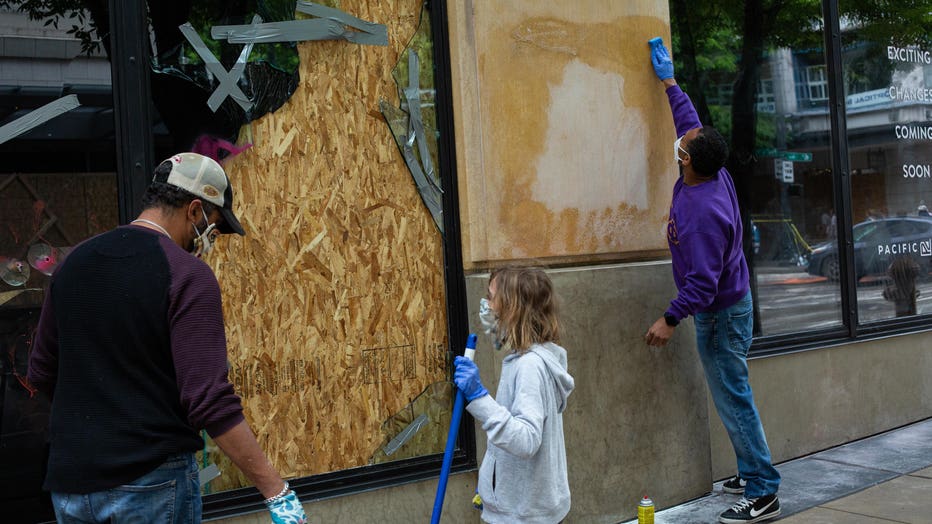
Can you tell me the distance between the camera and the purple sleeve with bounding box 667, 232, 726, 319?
4.89m

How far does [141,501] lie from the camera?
2.50 meters

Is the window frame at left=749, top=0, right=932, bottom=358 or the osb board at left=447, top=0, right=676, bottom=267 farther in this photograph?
the window frame at left=749, top=0, right=932, bottom=358

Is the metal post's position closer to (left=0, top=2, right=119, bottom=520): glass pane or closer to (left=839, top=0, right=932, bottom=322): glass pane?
(left=0, top=2, right=119, bottom=520): glass pane

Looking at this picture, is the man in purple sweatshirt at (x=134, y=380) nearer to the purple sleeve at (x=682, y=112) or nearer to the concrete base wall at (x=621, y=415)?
the concrete base wall at (x=621, y=415)

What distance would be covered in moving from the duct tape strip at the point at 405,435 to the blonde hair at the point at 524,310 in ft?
5.02

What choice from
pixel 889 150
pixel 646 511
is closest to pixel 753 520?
pixel 646 511

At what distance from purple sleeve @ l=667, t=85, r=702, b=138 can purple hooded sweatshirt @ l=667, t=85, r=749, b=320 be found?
33cm

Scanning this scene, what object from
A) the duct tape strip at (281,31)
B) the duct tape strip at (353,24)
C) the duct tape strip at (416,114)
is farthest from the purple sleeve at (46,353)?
the duct tape strip at (416,114)

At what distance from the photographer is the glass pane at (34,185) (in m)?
3.75

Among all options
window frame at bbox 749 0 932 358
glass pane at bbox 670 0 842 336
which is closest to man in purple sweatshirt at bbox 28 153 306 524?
glass pane at bbox 670 0 842 336

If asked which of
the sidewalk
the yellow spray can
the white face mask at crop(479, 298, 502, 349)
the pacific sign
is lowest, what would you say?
the sidewalk

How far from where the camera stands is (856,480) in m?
5.83

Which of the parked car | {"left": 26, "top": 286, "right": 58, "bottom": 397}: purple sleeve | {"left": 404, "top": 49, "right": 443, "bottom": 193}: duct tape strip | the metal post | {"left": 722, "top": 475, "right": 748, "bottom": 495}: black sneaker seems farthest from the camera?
the parked car

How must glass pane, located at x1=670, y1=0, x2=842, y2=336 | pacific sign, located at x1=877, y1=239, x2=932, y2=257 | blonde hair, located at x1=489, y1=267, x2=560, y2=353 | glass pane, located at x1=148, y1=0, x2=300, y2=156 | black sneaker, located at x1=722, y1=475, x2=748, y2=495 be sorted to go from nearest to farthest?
blonde hair, located at x1=489, y1=267, x2=560, y2=353 < glass pane, located at x1=148, y1=0, x2=300, y2=156 < black sneaker, located at x1=722, y1=475, x2=748, y2=495 < glass pane, located at x1=670, y1=0, x2=842, y2=336 < pacific sign, located at x1=877, y1=239, x2=932, y2=257
